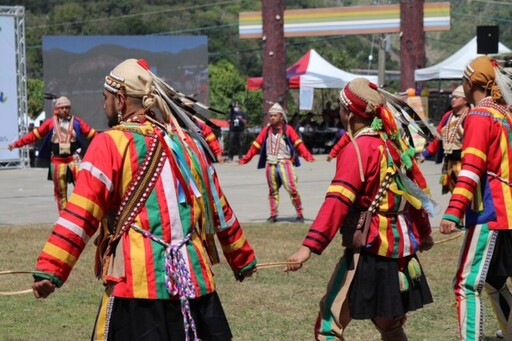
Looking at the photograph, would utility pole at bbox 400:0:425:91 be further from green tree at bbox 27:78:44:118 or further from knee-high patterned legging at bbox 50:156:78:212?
green tree at bbox 27:78:44:118

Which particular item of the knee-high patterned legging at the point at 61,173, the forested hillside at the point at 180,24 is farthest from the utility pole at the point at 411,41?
the forested hillside at the point at 180,24

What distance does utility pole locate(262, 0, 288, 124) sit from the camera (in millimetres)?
29375

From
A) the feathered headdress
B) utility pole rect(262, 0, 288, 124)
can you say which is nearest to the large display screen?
utility pole rect(262, 0, 288, 124)

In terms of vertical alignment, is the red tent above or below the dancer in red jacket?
above

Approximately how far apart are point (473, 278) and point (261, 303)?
117 inches

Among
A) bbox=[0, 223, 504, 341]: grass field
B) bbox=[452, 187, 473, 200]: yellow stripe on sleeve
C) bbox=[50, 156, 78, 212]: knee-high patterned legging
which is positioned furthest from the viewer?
bbox=[50, 156, 78, 212]: knee-high patterned legging

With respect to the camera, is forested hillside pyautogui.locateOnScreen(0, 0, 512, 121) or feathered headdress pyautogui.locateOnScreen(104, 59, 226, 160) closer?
feathered headdress pyautogui.locateOnScreen(104, 59, 226, 160)

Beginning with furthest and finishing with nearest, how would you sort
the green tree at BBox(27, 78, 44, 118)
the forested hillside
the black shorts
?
1. the forested hillside
2. the green tree at BBox(27, 78, 44, 118)
3. the black shorts

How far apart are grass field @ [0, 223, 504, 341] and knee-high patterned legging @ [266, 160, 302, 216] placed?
87.6 inches

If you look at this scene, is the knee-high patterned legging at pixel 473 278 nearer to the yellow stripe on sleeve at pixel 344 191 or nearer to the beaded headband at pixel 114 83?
the yellow stripe on sleeve at pixel 344 191

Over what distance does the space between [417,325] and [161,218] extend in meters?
4.03

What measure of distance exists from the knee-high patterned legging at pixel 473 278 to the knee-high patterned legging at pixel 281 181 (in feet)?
26.4

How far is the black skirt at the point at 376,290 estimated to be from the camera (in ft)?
19.9

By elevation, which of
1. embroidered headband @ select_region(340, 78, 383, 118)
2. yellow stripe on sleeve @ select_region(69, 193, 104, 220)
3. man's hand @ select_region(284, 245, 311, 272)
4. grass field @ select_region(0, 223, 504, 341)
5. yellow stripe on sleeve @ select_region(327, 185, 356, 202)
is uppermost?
embroidered headband @ select_region(340, 78, 383, 118)
